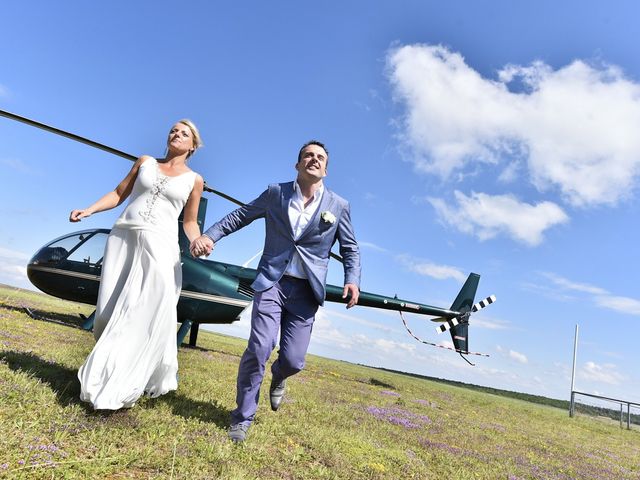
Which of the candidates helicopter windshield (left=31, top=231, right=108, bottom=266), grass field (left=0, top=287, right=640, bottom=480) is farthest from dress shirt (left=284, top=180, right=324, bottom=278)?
helicopter windshield (left=31, top=231, right=108, bottom=266)

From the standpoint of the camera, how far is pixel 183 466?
118 inches

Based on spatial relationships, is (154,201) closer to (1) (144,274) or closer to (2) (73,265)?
(1) (144,274)

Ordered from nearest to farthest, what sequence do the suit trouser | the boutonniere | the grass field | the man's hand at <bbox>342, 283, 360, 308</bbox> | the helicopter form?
the grass field
the suit trouser
the boutonniere
the man's hand at <bbox>342, 283, 360, 308</bbox>
the helicopter

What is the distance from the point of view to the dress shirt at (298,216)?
4.27 m

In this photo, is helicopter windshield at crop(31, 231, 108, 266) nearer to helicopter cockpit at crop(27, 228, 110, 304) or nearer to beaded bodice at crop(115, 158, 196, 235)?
helicopter cockpit at crop(27, 228, 110, 304)

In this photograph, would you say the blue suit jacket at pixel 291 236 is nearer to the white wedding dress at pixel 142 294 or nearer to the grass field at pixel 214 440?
the white wedding dress at pixel 142 294

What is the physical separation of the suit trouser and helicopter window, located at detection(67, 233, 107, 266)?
27.8ft

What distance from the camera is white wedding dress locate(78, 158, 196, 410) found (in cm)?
378

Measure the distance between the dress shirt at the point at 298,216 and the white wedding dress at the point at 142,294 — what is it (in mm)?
1063

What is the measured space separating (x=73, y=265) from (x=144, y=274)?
866 centimetres

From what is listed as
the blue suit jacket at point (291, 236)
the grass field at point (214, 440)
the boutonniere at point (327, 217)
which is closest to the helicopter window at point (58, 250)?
the grass field at point (214, 440)

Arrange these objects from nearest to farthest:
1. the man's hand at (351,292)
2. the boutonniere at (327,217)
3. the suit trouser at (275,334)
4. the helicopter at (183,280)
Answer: the suit trouser at (275,334) < the boutonniere at (327,217) < the man's hand at (351,292) < the helicopter at (183,280)

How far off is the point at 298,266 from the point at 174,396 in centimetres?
226

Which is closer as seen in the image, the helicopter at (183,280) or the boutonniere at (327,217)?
the boutonniere at (327,217)
